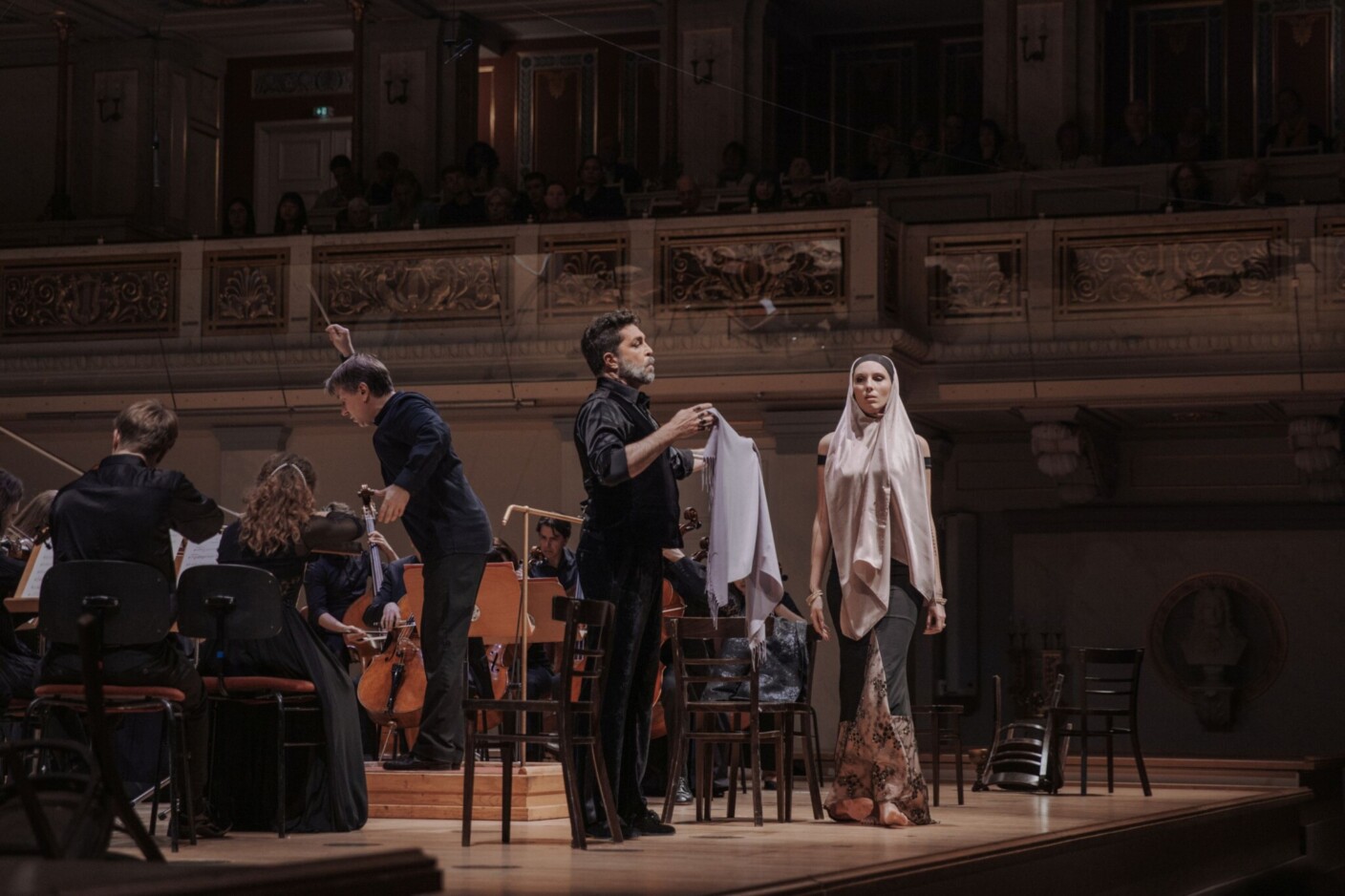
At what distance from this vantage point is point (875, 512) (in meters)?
6.03

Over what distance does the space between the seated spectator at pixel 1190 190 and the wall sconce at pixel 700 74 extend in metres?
4.11

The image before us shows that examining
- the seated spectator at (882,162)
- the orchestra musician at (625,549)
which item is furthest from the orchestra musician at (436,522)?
the seated spectator at (882,162)

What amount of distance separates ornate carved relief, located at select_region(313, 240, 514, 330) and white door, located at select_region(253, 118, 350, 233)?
377 cm

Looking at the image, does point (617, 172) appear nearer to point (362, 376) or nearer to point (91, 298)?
point (91, 298)

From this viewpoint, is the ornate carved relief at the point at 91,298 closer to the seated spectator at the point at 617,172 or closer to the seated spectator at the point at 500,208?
the seated spectator at the point at 500,208

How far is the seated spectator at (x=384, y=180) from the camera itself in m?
14.7

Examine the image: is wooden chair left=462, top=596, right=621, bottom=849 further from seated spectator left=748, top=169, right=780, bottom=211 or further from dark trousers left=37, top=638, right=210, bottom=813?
seated spectator left=748, top=169, right=780, bottom=211

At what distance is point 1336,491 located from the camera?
43.6ft

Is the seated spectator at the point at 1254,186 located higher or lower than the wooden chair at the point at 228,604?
higher

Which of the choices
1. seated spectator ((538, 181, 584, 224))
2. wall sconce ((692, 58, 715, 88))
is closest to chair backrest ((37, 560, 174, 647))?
seated spectator ((538, 181, 584, 224))

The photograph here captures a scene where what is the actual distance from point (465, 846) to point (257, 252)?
9.28 meters

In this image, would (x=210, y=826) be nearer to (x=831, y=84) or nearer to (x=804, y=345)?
(x=804, y=345)

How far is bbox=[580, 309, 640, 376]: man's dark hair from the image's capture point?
5.35 meters

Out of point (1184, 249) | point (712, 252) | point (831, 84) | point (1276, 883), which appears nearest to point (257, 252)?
point (712, 252)
